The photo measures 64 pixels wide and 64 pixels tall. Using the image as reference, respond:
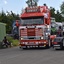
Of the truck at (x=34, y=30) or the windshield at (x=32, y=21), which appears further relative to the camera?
the windshield at (x=32, y=21)

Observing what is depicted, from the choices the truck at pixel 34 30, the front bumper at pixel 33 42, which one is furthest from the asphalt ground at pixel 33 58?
the truck at pixel 34 30

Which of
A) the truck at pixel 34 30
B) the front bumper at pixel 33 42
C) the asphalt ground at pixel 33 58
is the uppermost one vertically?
the truck at pixel 34 30

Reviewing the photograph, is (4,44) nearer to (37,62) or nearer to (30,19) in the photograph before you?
(30,19)

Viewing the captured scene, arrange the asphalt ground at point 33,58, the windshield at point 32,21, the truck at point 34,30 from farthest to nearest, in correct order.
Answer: the windshield at point 32,21 → the truck at point 34,30 → the asphalt ground at point 33,58

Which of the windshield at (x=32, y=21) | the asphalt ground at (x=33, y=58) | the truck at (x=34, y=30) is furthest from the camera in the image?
the windshield at (x=32, y=21)

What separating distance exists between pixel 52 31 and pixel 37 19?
4.82m

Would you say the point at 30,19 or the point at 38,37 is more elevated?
the point at 30,19

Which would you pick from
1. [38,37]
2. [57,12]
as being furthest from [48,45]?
[57,12]

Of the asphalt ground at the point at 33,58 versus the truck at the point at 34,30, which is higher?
the truck at the point at 34,30

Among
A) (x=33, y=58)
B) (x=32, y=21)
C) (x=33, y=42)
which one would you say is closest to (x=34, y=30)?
(x=32, y=21)

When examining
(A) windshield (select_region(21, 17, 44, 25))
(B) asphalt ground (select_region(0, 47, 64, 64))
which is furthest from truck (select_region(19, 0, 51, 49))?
(B) asphalt ground (select_region(0, 47, 64, 64))

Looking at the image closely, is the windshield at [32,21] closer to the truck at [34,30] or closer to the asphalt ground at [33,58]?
the truck at [34,30]

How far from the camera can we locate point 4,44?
33.2 m

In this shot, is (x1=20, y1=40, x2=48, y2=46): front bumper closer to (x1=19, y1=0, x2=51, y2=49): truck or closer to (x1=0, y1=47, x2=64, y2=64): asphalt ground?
(x1=19, y1=0, x2=51, y2=49): truck
